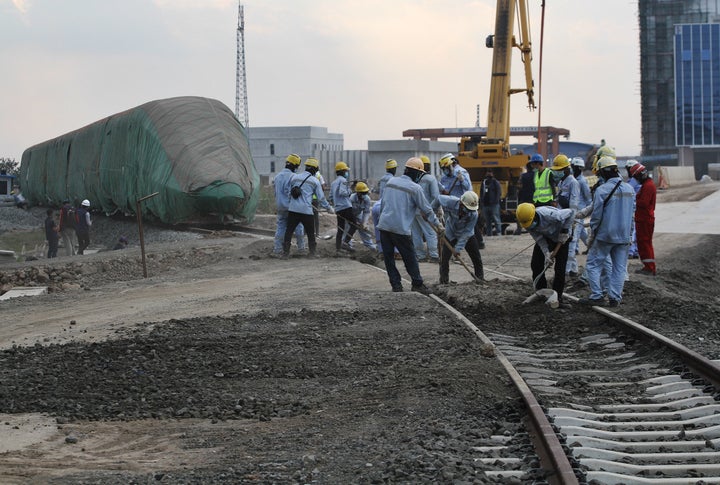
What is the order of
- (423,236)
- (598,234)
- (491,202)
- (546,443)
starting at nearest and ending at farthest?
(546,443)
(598,234)
(423,236)
(491,202)

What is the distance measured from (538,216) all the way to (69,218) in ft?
66.1

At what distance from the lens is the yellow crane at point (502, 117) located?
2902cm

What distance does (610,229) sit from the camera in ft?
37.3

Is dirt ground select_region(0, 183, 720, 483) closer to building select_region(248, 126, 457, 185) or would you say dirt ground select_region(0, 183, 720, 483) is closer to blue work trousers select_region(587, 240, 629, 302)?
blue work trousers select_region(587, 240, 629, 302)

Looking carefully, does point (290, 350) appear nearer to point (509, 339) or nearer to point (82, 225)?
point (509, 339)

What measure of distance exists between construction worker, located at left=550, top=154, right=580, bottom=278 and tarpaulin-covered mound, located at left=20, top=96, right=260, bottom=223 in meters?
15.7

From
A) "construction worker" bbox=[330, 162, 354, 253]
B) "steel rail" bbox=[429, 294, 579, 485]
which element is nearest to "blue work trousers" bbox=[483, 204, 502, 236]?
"construction worker" bbox=[330, 162, 354, 253]

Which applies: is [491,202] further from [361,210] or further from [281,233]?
[281,233]

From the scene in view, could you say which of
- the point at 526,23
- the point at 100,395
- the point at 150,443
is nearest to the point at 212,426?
the point at 150,443

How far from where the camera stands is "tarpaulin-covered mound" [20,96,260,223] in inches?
1125

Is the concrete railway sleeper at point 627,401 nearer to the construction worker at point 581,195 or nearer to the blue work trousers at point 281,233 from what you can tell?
the construction worker at point 581,195

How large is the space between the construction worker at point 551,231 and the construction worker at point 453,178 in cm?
519

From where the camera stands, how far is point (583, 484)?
5.15m

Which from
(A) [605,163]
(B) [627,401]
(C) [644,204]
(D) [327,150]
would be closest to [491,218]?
(C) [644,204]
